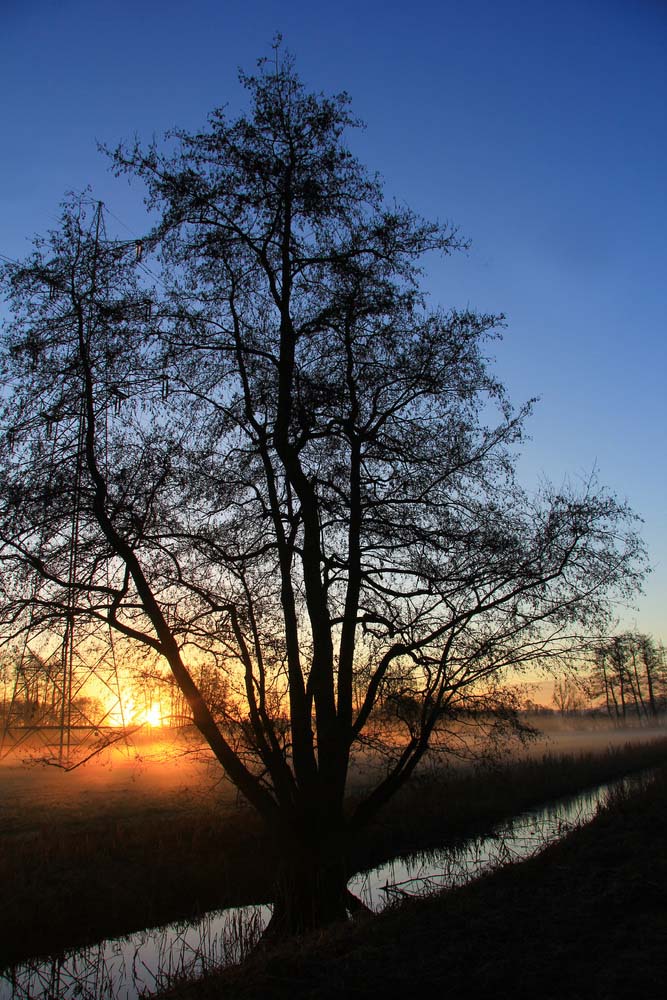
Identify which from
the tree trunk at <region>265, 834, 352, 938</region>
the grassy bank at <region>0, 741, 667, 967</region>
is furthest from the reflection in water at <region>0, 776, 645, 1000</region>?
the grassy bank at <region>0, 741, 667, 967</region>

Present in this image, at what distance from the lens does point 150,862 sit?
591 inches

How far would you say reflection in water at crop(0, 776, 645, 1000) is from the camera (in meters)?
8.62

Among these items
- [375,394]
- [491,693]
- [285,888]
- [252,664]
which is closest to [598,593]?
[491,693]

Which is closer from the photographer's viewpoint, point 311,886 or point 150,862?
point 311,886

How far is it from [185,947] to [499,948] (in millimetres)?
5676

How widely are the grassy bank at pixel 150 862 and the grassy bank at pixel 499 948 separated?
372cm

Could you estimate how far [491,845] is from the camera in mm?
16812

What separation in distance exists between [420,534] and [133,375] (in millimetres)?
5495

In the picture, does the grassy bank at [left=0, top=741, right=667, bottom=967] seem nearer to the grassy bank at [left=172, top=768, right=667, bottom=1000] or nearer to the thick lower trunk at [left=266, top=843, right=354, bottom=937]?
the thick lower trunk at [left=266, top=843, right=354, bottom=937]

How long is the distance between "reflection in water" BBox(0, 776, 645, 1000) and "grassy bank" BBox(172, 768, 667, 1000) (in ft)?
5.08

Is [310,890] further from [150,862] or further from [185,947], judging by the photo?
[150,862]

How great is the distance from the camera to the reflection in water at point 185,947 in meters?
8.62

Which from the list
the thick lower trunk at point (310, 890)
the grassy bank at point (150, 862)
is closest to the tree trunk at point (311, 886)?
the thick lower trunk at point (310, 890)

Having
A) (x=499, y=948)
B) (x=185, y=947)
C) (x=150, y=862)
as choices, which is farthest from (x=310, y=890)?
(x=150, y=862)
